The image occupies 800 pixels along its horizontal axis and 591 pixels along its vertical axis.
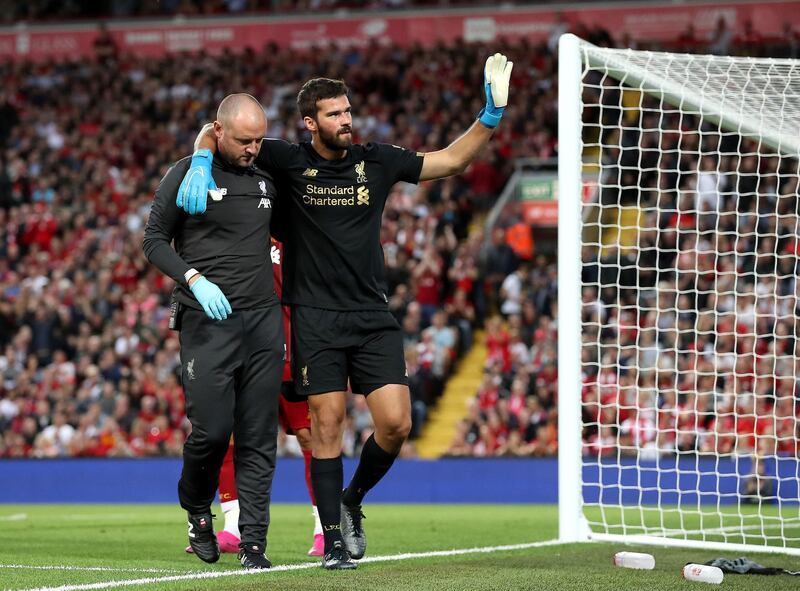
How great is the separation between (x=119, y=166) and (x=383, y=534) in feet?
52.8

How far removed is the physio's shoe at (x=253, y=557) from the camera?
6.52 metres

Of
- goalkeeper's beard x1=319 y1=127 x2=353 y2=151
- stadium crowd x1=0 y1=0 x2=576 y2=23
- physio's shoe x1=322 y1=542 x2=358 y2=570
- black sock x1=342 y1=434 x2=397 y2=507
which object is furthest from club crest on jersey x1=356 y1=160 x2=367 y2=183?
stadium crowd x1=0 y1=0 x2=576 y2=23

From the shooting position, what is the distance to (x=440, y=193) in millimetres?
21781

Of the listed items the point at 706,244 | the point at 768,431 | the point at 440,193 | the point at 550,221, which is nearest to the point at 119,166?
the point at 440,193

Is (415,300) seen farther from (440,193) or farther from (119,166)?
(119,166)

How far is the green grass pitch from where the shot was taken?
595 cm

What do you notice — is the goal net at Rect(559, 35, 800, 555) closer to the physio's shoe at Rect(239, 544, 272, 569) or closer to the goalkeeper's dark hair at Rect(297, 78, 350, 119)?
the goalkeeper's dark hair at Rect(297, 78, 350, 119)

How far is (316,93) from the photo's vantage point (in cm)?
658

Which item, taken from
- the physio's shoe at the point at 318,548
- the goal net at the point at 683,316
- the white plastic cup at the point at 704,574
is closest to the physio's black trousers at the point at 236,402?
the physio's shoe at the point at 318,548

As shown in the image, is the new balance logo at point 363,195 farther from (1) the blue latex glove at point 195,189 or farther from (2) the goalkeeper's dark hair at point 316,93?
(1) the blue latex glove at point 195,189

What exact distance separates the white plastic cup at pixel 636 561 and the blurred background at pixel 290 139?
8.64 meters

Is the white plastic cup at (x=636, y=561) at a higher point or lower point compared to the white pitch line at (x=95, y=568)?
lower

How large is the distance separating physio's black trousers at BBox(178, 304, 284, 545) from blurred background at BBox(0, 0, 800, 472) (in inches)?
374

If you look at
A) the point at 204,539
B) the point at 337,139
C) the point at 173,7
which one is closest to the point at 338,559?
the point at 204,539
